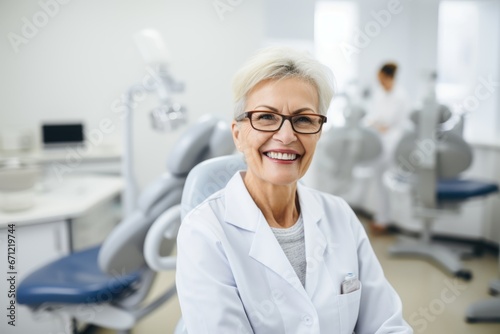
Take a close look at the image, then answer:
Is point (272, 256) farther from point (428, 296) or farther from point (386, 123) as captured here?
point (386, 123)

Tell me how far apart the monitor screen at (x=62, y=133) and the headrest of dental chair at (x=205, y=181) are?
2.44 metres

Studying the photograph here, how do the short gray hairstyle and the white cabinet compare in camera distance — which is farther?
the white cabinet

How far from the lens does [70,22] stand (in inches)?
134

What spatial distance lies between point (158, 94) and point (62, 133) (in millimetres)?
1753

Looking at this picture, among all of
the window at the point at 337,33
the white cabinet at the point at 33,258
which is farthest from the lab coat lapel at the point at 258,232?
the window at the point at 337,33

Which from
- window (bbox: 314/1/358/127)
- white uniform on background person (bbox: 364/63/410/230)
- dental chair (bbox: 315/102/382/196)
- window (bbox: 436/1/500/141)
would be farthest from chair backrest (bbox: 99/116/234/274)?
window (bbox: 314/1/358/127)

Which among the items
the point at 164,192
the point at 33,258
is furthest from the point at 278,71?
the point at 33,258

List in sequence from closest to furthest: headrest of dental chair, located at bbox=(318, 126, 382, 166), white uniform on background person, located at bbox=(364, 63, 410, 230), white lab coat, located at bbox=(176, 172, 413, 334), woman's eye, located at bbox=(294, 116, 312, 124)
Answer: white lab coat, located at bbox=(176, 172, 413, 334) < woman's eye, located at bbox=(294, 116, 312, 124) < headrest of dental chair, located at bbox=(318, 126, 382, 166) < white uniform on background person, located at bbox=(364, 63, 410, 230)

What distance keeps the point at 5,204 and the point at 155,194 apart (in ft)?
2.06

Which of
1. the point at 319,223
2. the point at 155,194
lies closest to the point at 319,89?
the point at 319,223

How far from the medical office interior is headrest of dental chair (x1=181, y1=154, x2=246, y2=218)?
0.26 meters

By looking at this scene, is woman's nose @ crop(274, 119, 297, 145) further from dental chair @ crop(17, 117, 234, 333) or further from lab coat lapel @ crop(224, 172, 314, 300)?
dental chair @ crop(17, 117, 234, 333)

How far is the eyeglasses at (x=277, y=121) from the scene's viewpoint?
1.03m

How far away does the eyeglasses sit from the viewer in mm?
1032
